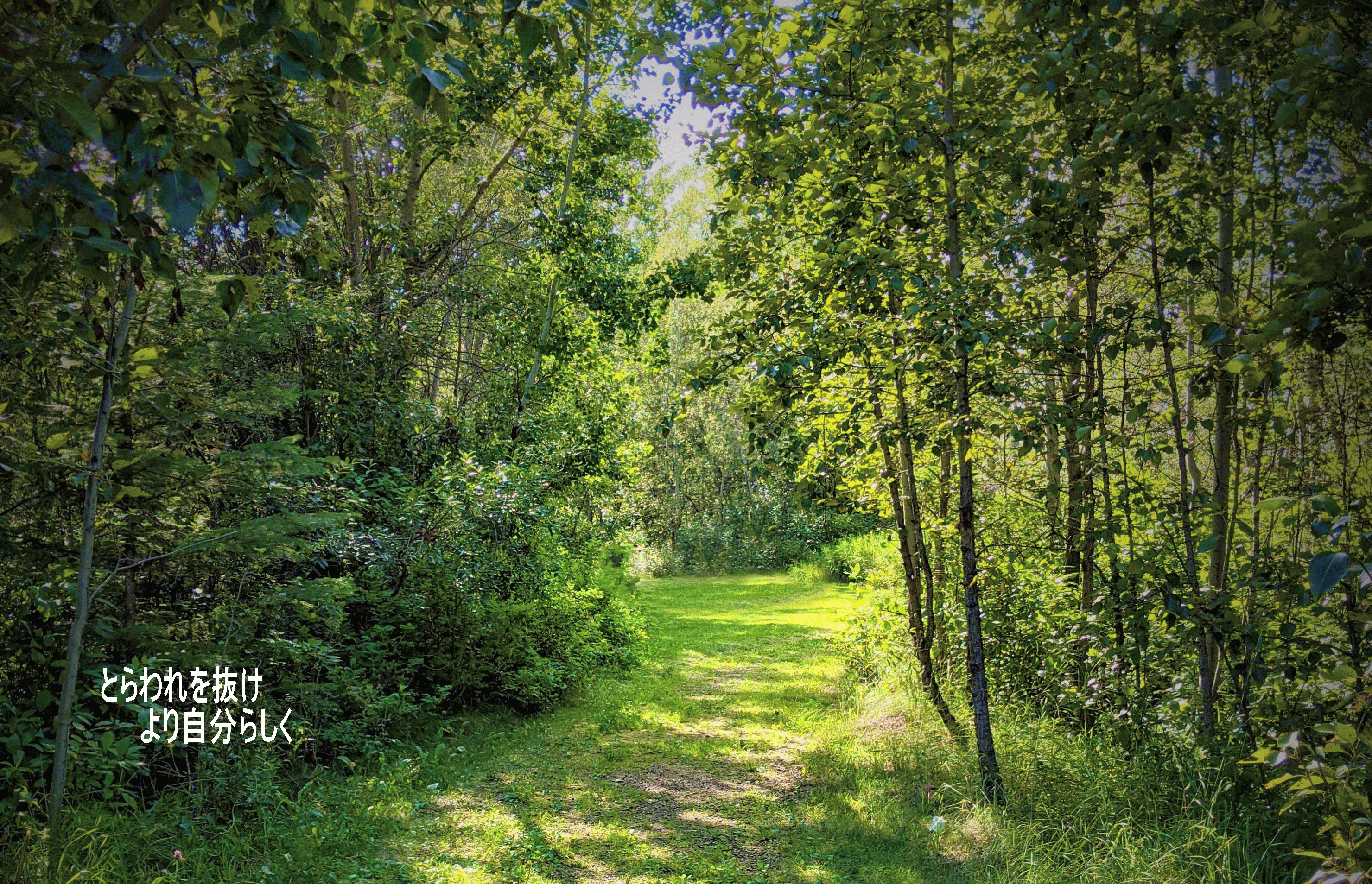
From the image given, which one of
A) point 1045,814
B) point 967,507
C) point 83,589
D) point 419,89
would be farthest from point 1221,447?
point 83,589

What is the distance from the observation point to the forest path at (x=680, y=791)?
4016 millimetres

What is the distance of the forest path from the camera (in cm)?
402

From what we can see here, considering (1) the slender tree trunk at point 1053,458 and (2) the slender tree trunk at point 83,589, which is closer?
(2) the slender tree trunk at point 83,589

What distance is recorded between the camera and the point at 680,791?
17.0ft

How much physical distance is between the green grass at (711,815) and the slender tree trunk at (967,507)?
0.65ft

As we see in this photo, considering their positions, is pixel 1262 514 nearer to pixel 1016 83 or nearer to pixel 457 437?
pixel 1016 83

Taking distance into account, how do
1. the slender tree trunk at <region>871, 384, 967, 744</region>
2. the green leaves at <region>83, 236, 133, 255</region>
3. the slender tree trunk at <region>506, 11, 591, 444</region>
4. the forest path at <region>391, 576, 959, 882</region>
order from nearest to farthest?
the green leaves at <region>83, 236, 133, 255</region>
the forest path at <region>391, 576, 959, 882</region>
the slender tree trunk at <region>871, 384, 967, 744</region>
the slender tree trunk at <region>506, 11, 591, 444</region>

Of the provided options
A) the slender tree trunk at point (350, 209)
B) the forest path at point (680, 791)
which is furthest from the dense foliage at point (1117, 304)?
the slender tree trunk at point (350, 209)

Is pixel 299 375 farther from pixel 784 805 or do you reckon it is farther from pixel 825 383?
pixel 784 805

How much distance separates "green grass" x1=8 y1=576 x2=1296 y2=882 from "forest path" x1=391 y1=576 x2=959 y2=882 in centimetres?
2

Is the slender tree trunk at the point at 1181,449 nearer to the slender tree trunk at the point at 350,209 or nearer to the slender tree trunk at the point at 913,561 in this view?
the slender tree trunk at the point at 913,561

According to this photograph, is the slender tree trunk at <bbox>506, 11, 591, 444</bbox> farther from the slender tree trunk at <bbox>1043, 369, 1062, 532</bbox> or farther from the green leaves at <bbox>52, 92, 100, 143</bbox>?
the green leaves at <bbox>52, 92, 100, 143</bbox>

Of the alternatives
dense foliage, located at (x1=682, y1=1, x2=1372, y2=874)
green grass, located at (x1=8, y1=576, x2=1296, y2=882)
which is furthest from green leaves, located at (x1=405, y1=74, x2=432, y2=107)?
green grass, located at (x1=8, y1=576, x2=1296, y2=882)

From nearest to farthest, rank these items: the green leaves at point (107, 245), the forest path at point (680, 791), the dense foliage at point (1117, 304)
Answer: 1. the green leaves at point (107, 245)
2. the dense foliage at point (1117, 304)
3. the forest path at point (680, 791)
